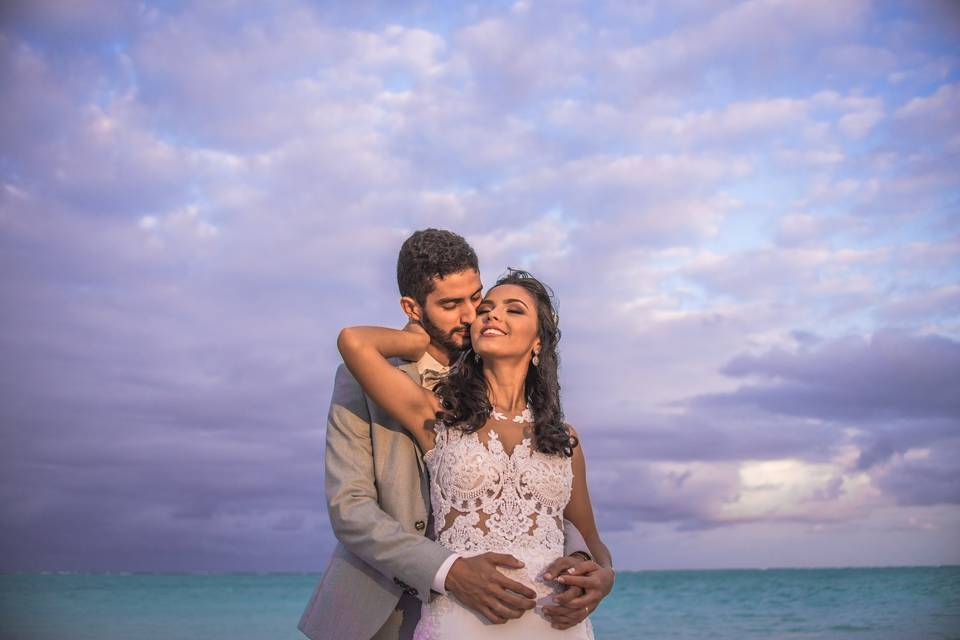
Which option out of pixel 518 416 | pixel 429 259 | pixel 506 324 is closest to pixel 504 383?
pixel 518 416

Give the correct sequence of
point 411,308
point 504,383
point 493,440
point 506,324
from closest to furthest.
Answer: point 493,440
point 506,324
point 504,383
point 411,308

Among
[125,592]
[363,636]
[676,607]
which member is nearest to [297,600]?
[125,592]

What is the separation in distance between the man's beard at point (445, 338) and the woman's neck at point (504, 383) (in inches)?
7.7

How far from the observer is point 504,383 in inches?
195

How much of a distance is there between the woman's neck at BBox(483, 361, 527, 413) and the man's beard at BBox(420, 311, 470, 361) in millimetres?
194

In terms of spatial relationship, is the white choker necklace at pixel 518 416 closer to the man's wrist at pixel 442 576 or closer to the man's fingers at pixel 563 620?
the man's wrist at pixel 442 576

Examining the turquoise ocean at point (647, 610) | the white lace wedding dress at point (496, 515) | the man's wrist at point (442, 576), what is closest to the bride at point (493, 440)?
the white lace wedding dress at point (496, 515)

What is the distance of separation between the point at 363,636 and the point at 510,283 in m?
2.02

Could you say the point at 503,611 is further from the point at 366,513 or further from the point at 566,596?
the point at 366,513

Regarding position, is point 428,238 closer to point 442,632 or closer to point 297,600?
point 442,632

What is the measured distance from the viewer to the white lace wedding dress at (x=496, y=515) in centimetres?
436

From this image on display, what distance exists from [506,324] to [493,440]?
2.02ft

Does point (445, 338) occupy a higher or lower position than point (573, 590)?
higher

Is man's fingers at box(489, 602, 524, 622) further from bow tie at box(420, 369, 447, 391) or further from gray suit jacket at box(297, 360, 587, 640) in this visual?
bow tie at box(420, 369, 447, 391)
